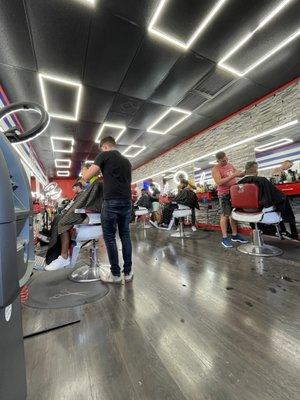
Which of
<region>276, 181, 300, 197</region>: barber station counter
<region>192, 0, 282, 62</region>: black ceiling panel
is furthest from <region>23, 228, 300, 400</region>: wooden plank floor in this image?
<region>192, 0, 282, 62</region>: black ceiling panel

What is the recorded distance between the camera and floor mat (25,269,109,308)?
1552 millimetres

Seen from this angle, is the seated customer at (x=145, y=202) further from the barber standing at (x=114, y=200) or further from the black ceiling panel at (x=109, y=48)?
the barber standing at (x=114, y=200)

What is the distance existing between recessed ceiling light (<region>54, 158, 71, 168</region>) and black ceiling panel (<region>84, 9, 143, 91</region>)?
234 inches

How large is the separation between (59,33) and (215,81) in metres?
2.54

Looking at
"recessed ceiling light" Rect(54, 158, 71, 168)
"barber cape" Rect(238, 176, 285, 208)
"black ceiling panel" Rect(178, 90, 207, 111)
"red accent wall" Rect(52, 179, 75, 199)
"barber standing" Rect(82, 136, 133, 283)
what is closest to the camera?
"barber standing" Rect(82, 136, 133, 283)

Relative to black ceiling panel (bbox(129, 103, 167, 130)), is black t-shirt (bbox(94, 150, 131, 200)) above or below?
below

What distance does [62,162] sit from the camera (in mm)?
9141

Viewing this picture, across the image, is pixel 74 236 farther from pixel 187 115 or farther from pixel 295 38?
pixel 187 115

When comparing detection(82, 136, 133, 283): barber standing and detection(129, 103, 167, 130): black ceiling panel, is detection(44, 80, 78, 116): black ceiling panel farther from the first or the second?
detection(82, 136, 133, 283): barber standing

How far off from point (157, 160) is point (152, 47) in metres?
5.86

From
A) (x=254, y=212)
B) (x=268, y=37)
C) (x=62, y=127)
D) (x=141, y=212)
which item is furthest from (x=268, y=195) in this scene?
(x=62, y=127)

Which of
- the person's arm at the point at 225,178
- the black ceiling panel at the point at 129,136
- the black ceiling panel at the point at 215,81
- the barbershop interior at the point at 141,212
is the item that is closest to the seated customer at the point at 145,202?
the barbershop interior at the point at 141,212

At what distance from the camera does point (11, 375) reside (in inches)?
21.3

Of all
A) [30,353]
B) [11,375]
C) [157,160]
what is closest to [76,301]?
[30,353]
